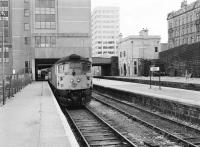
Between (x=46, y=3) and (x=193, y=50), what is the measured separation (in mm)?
27417

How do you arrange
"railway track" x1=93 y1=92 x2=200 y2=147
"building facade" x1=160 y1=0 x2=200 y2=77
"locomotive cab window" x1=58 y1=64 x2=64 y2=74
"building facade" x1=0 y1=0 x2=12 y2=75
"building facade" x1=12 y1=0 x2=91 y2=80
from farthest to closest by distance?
1. "building facade" x1=0 y1=0 x2=12 y2=75
2. "building facade" x1=12 y1=0 x2=91 y2=80
3. "building facade" x1=160 y1=0 x2=200 y2=77
4. "locomotive cab window" x1=58 y1=64 x2=64 y2=74
5. "railway track" x1=93 y1=92 x2=200 y2=147

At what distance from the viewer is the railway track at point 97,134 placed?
1047 centimetres

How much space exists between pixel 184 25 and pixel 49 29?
30.0 meters

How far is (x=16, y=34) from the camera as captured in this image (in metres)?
59.7

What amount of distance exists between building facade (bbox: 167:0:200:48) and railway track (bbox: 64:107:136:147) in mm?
53082

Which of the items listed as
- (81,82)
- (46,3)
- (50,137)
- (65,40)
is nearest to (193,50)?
(65,40)

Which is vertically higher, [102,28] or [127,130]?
[102,28]

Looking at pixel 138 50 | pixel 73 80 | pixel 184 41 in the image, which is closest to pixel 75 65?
pixel 73 80

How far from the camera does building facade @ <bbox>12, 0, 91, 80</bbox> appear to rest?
57.9 m

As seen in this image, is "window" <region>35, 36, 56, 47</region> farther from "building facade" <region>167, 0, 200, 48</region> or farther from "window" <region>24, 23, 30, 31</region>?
"building facade" <region>167, 0, 200, 48</region>

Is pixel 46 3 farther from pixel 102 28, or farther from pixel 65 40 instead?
pixel 102 28

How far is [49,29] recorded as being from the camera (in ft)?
194

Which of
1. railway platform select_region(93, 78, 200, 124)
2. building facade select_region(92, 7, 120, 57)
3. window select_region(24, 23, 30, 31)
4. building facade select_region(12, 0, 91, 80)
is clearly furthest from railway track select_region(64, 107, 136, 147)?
building facade select_region(92, 7, 120, 57)

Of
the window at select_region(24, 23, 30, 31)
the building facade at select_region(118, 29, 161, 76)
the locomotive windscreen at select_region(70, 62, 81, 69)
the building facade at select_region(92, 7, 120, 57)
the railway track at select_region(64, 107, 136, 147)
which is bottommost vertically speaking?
the railway track at select_region(64, 107, 136, 147)
